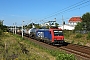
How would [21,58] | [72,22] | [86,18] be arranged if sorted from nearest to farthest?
[21,58], [86,18], [72,22]

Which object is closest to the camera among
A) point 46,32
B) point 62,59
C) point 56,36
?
point 62,59

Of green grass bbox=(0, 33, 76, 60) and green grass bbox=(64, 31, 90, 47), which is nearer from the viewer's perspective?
green grass bbox=(0, 33, 76, 60)

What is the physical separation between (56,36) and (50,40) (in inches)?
60.5

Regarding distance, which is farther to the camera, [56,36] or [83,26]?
[83,26]

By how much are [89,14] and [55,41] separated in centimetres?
7077

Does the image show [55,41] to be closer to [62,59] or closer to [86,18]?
[62,59]

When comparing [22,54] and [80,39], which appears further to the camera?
[80,39]

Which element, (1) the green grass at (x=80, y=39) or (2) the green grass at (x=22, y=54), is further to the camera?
(1) the green grass at (x=80, y=39)

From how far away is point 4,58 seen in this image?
11.3m

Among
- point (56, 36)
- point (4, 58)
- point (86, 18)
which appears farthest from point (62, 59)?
point (86, 18)

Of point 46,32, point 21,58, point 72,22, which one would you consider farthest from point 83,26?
point 72,22

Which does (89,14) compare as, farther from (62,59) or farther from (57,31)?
(62,59)

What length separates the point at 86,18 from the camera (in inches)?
3738

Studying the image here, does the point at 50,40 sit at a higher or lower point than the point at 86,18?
lower
